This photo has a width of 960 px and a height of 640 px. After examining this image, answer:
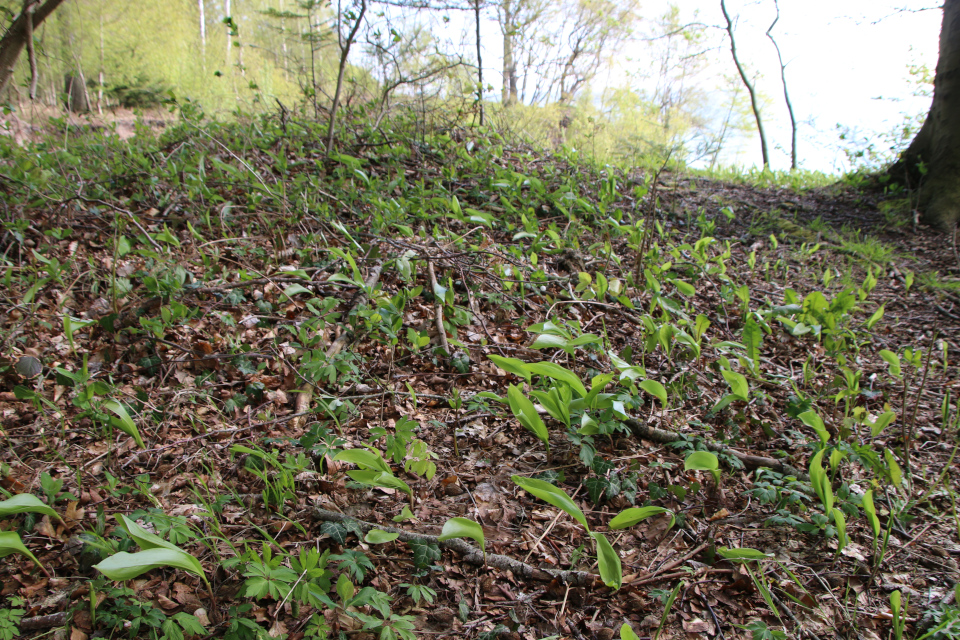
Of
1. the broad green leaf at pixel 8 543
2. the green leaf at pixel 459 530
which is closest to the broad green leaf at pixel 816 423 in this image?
the green leaf at pixel 459 530

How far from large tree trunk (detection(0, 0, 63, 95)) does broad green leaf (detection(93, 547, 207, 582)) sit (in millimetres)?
4338

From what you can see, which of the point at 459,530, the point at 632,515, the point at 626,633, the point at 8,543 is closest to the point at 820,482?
the point at 632,515

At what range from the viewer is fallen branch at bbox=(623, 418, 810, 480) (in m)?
1.48

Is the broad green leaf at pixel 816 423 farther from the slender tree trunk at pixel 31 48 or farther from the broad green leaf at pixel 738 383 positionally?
the slender tree trunk at pixel 31 48

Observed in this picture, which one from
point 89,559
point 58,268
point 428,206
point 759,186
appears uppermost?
point 759,186

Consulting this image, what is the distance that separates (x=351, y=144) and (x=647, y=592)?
389 cm

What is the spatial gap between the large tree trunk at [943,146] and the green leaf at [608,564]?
5.00 meters

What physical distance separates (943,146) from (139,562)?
249 inches

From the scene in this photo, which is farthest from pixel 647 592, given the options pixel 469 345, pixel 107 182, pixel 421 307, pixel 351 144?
pixel 351 144

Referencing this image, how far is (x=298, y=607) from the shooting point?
100cm

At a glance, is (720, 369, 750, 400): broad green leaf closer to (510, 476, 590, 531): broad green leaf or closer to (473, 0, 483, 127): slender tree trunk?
(510, 476, 590, 531): broad green leaf

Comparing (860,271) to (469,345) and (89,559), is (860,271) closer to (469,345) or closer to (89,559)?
(469,345)

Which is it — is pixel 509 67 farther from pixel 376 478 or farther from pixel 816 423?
pixel 376 478

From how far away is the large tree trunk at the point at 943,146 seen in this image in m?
4.19
